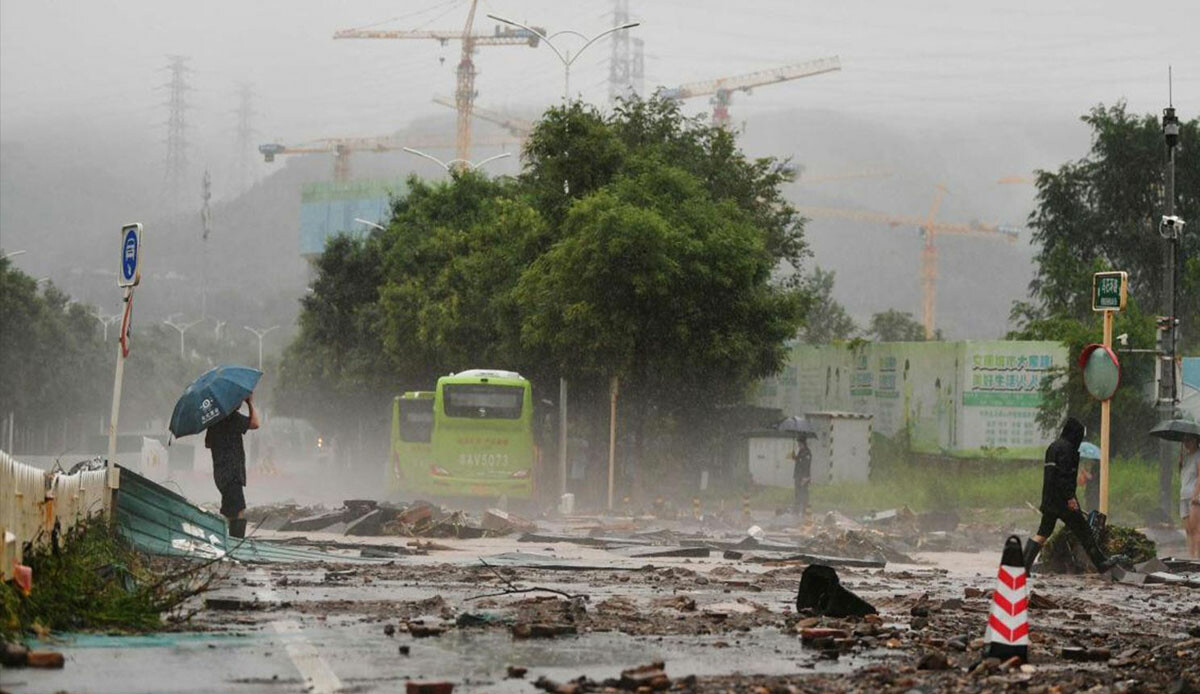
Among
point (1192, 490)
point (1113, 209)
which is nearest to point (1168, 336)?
point (1192, 490)

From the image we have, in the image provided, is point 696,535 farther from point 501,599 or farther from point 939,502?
point 501,599

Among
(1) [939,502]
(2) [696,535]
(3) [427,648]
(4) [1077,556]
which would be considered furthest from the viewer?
(1) [939,502]

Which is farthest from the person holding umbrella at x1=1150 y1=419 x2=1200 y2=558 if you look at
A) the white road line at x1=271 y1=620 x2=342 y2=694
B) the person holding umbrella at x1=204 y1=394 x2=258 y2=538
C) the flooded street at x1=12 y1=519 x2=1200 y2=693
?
the white road line at x1=271 y1=620 x2=342 y2=694

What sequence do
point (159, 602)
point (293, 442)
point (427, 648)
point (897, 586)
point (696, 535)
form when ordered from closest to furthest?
point (427, 648)
point (159, 602)
point (897, 586)
point (696, 535)
point (293, 442)

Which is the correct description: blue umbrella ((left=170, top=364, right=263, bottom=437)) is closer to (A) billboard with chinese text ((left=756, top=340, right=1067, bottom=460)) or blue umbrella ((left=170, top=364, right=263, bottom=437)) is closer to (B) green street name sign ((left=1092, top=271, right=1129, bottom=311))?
(B) green street name sign ((left=1092, top=271, right=1129, bottom=311))

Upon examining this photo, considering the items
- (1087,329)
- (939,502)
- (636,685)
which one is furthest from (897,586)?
(1087,329)

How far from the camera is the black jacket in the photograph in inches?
725

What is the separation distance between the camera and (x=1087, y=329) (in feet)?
→ 155

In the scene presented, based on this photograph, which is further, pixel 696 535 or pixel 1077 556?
pixel 696 535

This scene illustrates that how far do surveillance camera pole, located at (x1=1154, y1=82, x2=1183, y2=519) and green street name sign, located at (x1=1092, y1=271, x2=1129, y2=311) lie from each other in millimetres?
8574

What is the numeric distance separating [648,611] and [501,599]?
47.8 inches

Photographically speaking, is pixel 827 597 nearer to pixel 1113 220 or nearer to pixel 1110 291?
pixel 1110 291

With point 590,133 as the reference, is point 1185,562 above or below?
below

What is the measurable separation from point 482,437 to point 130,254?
28.1 meters
